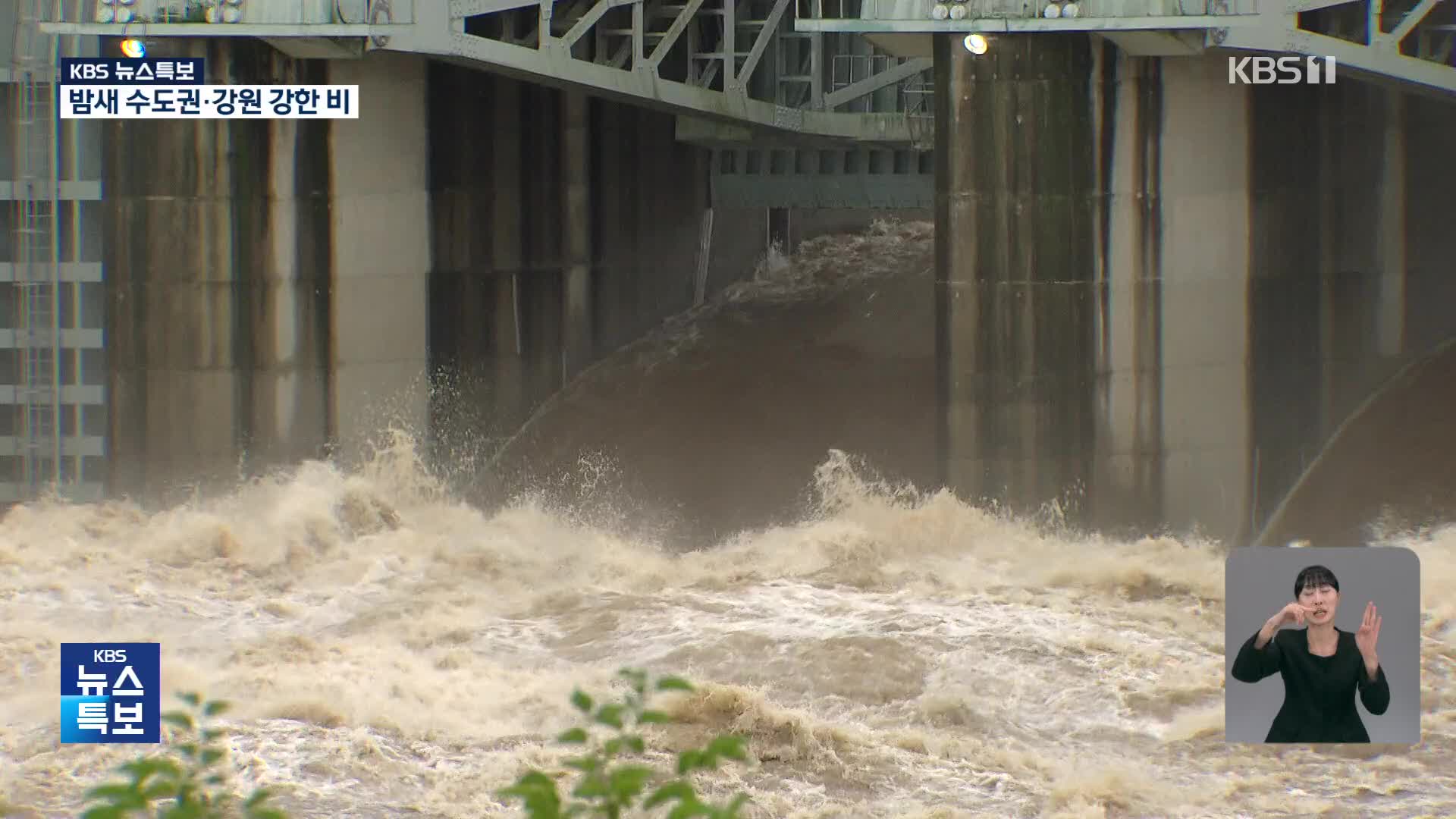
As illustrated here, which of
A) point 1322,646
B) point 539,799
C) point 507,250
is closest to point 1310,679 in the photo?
point 1322,646

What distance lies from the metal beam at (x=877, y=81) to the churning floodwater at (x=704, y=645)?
15.5 feet

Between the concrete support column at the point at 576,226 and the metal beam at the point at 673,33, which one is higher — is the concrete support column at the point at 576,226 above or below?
below

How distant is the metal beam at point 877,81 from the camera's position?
2709cm

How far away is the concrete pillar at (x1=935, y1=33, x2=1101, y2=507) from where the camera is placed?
22.7 meters

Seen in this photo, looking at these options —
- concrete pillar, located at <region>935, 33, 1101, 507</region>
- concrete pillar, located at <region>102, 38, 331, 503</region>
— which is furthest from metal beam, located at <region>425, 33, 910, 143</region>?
concrete pillar, located at <region>935, 33, 1101, 507</region>

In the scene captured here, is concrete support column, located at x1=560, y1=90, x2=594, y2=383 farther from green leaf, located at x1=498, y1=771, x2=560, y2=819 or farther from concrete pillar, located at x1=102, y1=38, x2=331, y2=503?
green leaf, located at x1=498, y1=771, x2=560, y2=819

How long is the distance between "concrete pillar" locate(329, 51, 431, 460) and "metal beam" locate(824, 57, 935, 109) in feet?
18.5

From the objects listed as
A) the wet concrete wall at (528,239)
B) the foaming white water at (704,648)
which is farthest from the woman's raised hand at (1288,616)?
the wet concrete wall at (528,239)

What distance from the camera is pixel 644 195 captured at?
29.4m

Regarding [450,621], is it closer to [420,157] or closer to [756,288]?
[420,157]

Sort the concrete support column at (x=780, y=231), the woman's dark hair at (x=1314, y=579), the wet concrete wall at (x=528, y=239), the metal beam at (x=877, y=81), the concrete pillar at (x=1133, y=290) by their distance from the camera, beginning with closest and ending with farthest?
1. the woman's dark hair at (x=1314, y=579)
2. the concrete pillar at (x=1133, y=290)
3. the wet concrete wall at (x=528, y=239)
4. the metal beam at (x=877, y=81)
5. the concrete support column at (x=780, y=231)

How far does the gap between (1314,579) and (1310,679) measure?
1.56 ft

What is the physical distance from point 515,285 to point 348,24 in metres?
4.66

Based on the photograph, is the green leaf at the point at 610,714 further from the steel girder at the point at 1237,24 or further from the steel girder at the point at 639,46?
the steel girder at the point at 639,46
